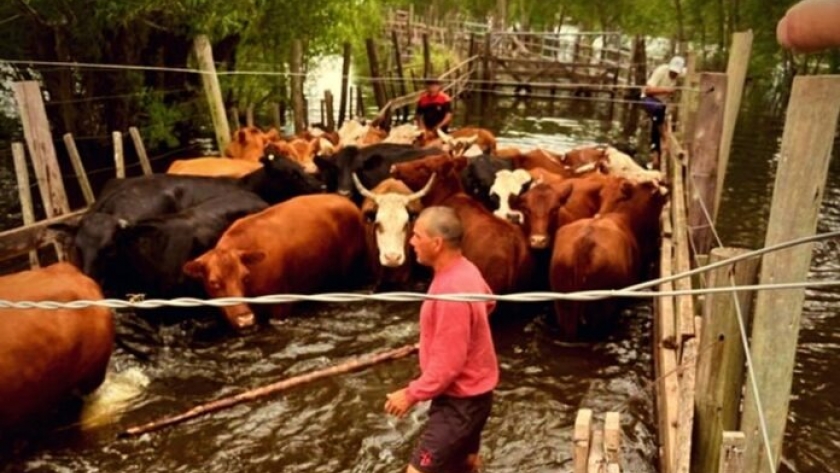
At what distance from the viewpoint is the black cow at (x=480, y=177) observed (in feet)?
34.3

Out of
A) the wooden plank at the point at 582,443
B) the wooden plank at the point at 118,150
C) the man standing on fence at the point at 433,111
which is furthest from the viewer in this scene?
the man standing on fence at the point at 433,111

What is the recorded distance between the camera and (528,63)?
106 feet

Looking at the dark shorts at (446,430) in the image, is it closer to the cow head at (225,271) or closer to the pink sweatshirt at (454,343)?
the pink sweatshirt at (454,343)

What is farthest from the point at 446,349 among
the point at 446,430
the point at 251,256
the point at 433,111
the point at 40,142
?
the point at 433,111

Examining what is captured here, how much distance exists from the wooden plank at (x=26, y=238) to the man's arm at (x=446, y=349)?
547 centimetres

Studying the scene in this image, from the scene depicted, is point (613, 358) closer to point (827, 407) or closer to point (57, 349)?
point (827, 407)

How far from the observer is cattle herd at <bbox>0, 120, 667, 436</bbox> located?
7.78 metres

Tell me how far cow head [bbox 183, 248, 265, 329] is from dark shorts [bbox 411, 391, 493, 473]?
3.75 metres

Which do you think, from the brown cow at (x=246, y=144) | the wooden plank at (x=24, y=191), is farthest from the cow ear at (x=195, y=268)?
the brown cow at (x=246, y=144)

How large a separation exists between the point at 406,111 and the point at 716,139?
16.8 m

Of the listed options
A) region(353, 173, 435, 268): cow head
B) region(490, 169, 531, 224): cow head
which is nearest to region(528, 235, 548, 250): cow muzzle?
region(490, 169, 531, 224): cow head

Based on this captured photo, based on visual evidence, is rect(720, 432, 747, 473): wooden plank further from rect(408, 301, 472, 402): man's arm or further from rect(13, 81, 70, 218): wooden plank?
rect(13, 81, 70, 218): wooden plank

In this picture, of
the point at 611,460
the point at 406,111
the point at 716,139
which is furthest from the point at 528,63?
the point at 611,460

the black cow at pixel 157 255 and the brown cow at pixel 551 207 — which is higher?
the brown cow at pixel 551 207
